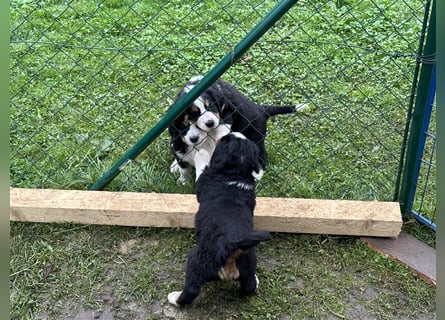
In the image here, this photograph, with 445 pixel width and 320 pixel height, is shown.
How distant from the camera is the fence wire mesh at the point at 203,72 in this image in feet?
11.7

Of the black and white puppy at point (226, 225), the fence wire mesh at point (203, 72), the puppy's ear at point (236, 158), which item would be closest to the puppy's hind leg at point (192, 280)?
the black and white puppy at point (226, 225)

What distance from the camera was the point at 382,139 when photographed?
3.89m

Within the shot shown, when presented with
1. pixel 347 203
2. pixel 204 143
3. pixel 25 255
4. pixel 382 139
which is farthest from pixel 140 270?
pixel 382 139

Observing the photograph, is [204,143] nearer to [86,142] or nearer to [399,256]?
[86,142]

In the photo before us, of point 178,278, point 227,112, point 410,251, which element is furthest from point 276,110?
point 178,278

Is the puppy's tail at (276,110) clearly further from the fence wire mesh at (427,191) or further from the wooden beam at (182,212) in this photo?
the fence wire mesh at (427,191)

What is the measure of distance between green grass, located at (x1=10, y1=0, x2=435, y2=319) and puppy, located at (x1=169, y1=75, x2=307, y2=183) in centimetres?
21

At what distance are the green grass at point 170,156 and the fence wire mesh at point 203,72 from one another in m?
0.01

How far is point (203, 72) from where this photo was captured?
4625 millimetres

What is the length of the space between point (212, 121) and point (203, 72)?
1.40 metres

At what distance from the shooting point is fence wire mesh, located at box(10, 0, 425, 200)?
3.57m

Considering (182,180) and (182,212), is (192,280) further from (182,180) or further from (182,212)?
(182,180)

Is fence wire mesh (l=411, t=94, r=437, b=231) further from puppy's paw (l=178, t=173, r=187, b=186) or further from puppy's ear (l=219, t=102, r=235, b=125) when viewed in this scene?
puppy's paw (l=178, t=173, r=187, b=186)

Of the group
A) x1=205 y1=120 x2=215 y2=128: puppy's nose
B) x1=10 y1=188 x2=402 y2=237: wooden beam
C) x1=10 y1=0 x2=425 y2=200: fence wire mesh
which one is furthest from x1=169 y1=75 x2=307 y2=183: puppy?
x1=10 y1=188 x2=402 y2=237: wooden beam
